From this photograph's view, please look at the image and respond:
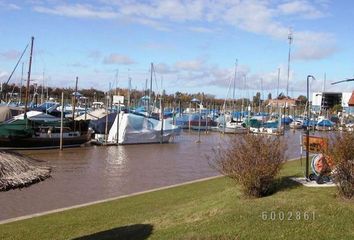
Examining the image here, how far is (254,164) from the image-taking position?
13445 millimetres

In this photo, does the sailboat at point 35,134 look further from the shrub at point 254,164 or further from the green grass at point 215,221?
the shrub at point 254,164

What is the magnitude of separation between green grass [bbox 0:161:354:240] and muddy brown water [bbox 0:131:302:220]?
2.77m

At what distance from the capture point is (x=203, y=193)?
18.6 m

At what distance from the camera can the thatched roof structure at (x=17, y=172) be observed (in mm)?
8969

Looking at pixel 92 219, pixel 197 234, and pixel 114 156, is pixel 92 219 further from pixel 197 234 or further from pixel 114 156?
pixel 114 156

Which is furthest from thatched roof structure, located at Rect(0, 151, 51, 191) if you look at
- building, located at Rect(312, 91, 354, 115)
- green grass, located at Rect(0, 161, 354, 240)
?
building, located at Rect(312, 91, 354, 115)

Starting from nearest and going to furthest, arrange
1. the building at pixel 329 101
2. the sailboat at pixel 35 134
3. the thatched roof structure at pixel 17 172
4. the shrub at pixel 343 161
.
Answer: the thatched roof structure at pixel 17 172 < the shrub at pixel 343 161 < the building at pixel 329 101 < the sailboat at pixel 35 134

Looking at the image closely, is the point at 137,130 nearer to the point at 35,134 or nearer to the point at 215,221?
the point at 35,134

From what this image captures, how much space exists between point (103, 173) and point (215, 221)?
74.1 ft

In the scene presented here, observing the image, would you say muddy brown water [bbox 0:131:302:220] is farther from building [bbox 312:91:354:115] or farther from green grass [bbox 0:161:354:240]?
building [bbox 312:91:354:115]

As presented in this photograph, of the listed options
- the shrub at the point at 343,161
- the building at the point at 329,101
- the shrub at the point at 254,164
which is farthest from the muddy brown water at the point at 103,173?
the building at the point at 329,101

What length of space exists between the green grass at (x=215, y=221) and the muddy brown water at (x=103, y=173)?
9.09 ft

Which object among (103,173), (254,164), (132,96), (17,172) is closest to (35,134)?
(103,173)

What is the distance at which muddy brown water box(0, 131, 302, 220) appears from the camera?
72.5 ft
